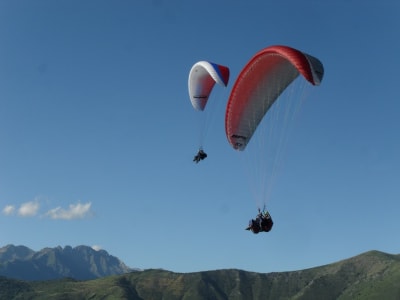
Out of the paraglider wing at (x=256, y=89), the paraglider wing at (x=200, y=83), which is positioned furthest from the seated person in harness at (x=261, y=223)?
the paraglider wing at (x=200, y=83)

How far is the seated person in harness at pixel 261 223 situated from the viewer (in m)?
31.0

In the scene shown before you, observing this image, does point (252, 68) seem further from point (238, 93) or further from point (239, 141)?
point (239, 141)

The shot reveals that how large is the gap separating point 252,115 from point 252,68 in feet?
15.6

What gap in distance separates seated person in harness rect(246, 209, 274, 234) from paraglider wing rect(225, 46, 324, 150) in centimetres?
784

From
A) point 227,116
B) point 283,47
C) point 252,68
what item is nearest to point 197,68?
point 227,116

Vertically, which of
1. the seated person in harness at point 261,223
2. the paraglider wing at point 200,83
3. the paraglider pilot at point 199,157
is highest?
the paraglider wing at point 200,83

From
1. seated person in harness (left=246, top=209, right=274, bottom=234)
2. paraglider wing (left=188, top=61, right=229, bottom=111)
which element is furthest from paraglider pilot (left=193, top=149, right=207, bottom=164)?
seated person in harness (left=246, top=209, right=274, bottom=234)

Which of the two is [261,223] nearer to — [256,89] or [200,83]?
[256,89]

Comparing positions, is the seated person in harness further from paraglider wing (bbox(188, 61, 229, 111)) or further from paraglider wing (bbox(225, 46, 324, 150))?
paraglider wing (bbox(188, 61, 229, 111))

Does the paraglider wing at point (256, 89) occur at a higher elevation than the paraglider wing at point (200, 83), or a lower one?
lower

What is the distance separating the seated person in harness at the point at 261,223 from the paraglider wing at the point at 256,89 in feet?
25.7

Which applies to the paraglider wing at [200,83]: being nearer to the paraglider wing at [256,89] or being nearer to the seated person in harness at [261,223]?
the paraglider wing at [256,89]

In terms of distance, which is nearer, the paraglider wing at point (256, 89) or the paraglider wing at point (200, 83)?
the paraglider wing at point (256, 89)

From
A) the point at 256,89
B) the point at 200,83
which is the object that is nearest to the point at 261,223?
the point at 256,89
